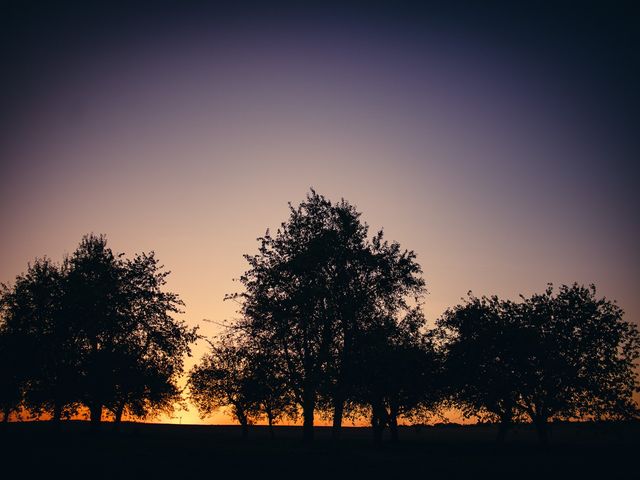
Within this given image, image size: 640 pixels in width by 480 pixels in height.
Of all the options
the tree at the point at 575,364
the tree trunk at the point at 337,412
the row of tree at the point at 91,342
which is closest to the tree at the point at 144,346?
the row of tree at the point at 91,342

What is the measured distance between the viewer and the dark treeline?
111 ft

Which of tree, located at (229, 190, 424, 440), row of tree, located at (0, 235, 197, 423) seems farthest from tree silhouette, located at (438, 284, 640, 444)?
row of tree, located at (0, 235, 197, 423)

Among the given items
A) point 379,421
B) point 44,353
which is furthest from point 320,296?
point 44,353

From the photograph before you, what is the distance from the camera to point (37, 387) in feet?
126

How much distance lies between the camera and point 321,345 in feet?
111

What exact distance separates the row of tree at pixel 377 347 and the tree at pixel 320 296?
0.28ft

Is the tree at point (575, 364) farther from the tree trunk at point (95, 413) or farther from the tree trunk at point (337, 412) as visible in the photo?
the tree trunk at point (95, 413)

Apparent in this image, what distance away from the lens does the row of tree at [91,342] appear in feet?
121

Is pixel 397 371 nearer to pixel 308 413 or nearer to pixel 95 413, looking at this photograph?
pixel 308 413

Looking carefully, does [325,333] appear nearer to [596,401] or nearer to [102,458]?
[102,458]

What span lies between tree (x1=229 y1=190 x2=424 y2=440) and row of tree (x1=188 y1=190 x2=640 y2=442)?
8 centimetres

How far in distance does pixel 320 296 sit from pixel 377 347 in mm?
5941

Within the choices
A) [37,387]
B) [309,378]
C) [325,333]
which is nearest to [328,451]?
[309,378]

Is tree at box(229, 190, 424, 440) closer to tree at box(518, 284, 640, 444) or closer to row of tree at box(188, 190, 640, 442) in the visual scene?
row of tree at box(188, 190, 640, 442)
